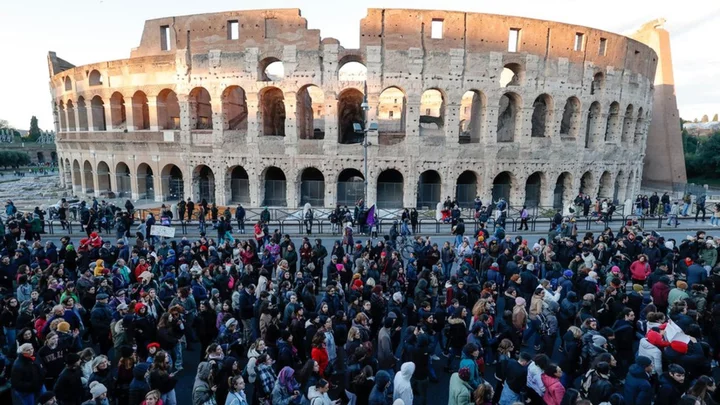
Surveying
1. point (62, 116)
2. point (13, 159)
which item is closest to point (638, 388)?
point (62, 116)

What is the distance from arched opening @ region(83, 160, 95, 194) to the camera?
113ft

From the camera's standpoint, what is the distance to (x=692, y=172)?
53.3 meters

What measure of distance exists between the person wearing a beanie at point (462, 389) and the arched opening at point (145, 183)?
29928mm

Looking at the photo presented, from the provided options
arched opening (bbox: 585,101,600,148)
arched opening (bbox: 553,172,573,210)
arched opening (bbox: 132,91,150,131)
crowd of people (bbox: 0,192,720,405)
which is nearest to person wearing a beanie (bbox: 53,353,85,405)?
crowd of people (bbox: 0,192,720,405)

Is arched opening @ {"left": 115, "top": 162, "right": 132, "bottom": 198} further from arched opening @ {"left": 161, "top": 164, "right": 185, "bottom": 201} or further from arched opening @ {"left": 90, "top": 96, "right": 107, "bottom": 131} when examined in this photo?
arched opening @ {"left": 161, "top": 164, "right": 185, "bottom": 201}

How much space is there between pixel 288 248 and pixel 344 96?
2022 cm

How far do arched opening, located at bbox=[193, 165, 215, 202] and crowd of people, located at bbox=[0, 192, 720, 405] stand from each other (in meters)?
17.1

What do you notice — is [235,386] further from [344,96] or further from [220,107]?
[344,96]

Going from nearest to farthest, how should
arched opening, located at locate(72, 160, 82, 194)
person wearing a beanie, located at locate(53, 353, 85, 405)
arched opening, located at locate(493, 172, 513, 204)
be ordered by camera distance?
1. person wearing a beanie, located at locate(53, 353, 85, 405)
2. arched opening, located at locate(493, 172, 513, 204)
3. arched opening, located at locate(72, 160, 82, 194)

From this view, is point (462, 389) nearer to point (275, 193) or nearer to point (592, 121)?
point (275, 193)

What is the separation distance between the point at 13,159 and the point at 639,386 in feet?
286

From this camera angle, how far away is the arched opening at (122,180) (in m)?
31.7

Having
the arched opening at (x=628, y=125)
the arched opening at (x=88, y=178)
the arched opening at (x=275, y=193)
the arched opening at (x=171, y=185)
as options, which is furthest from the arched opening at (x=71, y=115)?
the arched opening at (x=628, y=125)

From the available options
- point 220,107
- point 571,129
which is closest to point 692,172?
point 571,129
